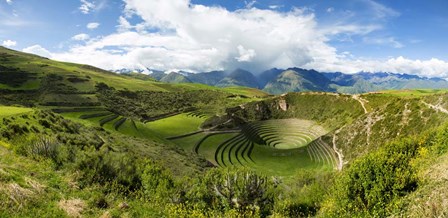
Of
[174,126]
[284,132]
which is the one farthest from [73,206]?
[284,132]

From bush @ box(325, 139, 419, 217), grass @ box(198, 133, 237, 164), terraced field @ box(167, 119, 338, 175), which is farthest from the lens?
grass @ box(198, 133, 237, 164)

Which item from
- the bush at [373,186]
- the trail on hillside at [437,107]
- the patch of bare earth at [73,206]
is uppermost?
the trail on hillside at [437,107]

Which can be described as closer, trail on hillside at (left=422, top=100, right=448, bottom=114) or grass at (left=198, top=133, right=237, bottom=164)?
trail on hillside at (left=422, top=100, right=448, bottom=114)

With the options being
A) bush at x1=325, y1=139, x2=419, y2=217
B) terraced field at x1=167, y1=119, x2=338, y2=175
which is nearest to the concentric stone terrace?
terraced field at x1=167, y1=119, x2=338, y2=175

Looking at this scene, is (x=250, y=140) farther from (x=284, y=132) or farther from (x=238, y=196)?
(x=238, y=196)

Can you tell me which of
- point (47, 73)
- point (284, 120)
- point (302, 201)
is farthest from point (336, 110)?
point (47, 73)

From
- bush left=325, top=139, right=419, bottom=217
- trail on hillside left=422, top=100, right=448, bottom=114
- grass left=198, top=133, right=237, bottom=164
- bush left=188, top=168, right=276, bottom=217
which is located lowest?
grass left=198, top=133, right=237, bottom=164

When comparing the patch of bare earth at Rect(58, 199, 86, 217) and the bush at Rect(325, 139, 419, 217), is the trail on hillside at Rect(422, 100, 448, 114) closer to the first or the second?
the bush at Rect(325, 139, 419, 217)

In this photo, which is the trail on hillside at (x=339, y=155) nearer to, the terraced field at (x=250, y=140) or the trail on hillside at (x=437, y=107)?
the terraced field at (x=250, y=140)

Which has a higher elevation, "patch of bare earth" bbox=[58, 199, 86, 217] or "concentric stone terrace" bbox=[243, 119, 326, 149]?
"patch of bare earth" bbox=[58, 199, 86, 217]

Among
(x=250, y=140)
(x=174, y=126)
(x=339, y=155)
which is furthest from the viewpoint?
(x=174, y=126)

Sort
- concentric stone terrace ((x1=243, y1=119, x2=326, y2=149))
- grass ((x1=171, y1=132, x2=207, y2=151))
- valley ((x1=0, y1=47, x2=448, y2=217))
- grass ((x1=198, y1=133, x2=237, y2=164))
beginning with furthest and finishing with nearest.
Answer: concentric stone terrace ((x1=243, y1=119, x2=326, y2=149))
grass ((x1=171, y1=132, x2=207, y2=151))
grass ((x1=198, y1=133, x2=237, y2=164))
valley ((x1=0, y1=47, x2=448, y2=217))

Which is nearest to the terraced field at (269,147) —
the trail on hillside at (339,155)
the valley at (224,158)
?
the valley at (224,158)

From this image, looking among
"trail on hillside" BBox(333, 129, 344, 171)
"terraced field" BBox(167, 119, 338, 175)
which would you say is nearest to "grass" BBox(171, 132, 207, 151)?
"terraced field" BBox(167, 119, 338, 175)
